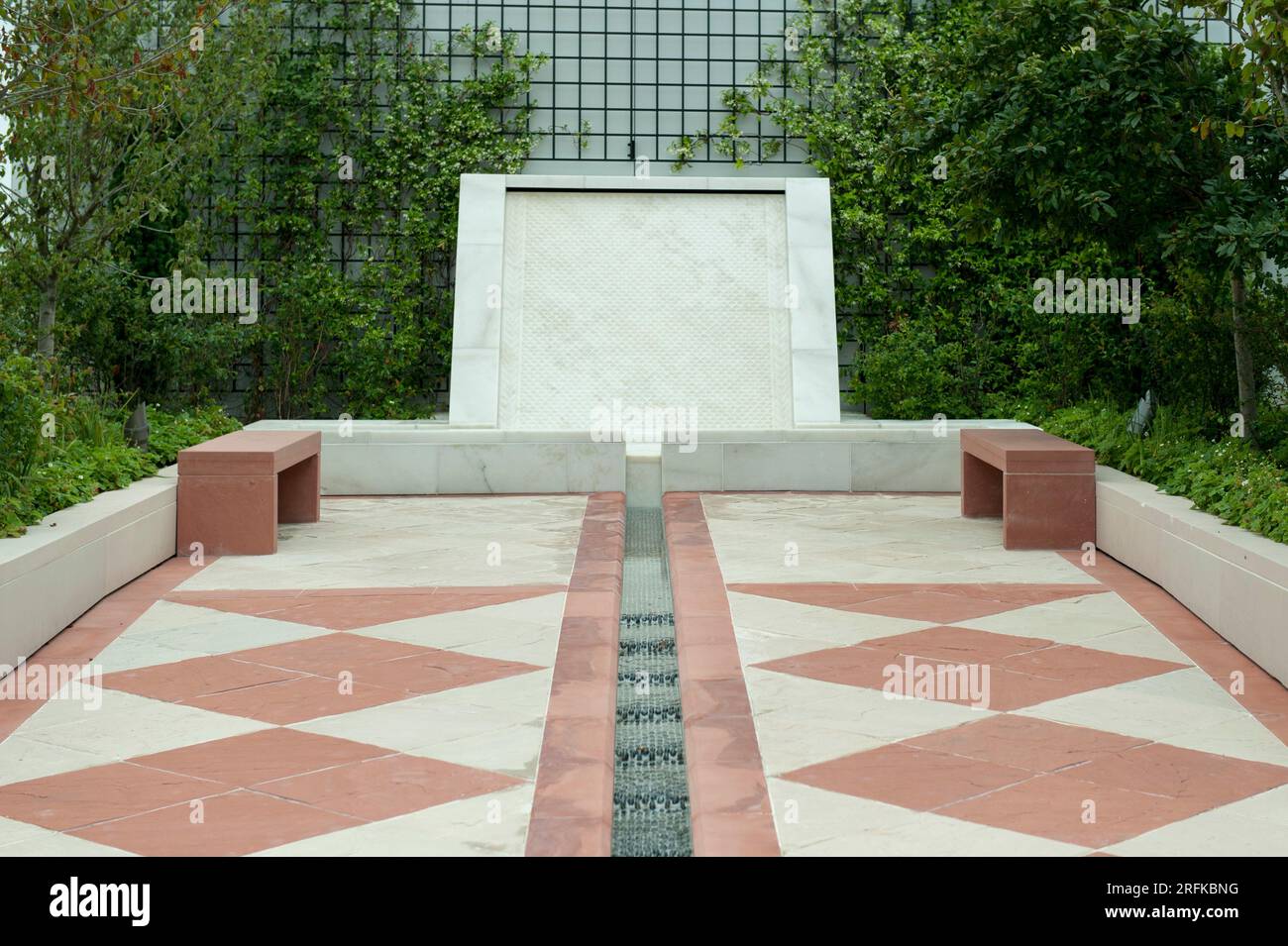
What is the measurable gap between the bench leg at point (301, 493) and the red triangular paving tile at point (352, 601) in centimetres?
237

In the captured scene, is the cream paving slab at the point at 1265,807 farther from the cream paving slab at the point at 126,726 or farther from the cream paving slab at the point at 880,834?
the cream paving slab at the point at 126,726

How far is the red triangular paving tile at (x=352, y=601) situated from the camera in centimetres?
633

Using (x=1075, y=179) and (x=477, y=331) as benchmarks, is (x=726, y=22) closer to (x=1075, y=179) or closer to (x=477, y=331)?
(x=477, y=331)

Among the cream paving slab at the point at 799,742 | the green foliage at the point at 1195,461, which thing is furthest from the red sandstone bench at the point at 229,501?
the green foliage at the point at 1195,461

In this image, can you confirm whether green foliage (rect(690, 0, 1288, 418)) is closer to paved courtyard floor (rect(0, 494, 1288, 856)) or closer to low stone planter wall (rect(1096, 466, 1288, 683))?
low stone planter wall (rect(1096, 466, 1288, 683))

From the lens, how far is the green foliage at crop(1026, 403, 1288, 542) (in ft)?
20.3

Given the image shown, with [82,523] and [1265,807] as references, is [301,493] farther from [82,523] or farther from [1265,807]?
[1265,807]

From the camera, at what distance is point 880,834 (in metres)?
3.62

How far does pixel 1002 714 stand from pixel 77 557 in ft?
13.6

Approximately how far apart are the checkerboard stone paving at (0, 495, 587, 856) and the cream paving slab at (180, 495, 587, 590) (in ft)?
0.10

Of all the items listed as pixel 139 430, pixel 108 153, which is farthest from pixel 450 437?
pixel 108 153

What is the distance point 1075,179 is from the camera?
7691mm
